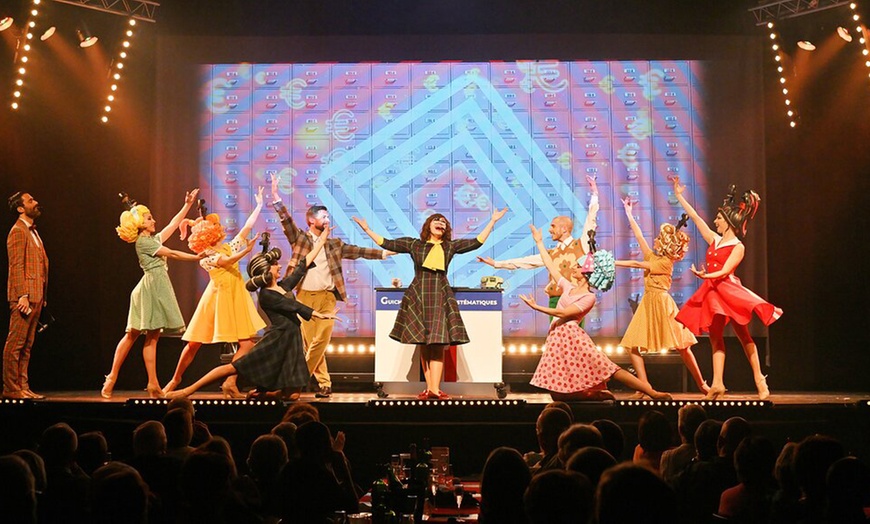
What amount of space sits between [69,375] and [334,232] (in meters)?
3.56

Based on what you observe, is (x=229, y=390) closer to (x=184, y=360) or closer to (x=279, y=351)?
(x=184, y=360)

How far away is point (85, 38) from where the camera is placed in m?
10.5

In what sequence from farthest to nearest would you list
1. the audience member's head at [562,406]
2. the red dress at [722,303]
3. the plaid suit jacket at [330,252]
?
the plaid suit jacket at [330,252], the red dress at [722,303], the audience member's head at [562,406]

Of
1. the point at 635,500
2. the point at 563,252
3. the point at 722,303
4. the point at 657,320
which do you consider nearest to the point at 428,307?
Result: the point at 563,252

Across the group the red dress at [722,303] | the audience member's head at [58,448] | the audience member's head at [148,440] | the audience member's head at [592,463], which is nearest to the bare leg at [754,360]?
the red dress at [722,303]

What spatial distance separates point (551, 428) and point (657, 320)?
15.4 feet

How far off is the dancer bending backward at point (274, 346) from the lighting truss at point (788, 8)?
20.5 ft

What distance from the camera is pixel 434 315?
8.42m

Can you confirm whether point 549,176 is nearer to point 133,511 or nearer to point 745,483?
point 745,483

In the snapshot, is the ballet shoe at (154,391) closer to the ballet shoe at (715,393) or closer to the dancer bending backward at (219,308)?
the dancer bending backward at (219,308)

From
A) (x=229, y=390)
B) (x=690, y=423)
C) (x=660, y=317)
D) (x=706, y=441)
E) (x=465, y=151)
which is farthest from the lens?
(x=465, y=151)

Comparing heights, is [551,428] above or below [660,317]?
below

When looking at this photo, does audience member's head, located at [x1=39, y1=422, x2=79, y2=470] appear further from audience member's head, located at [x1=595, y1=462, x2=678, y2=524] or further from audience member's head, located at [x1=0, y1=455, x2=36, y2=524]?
audience member's head, located at [x1=595, y1=462, x2=678, y2=524]

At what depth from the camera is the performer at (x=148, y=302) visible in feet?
29.7
